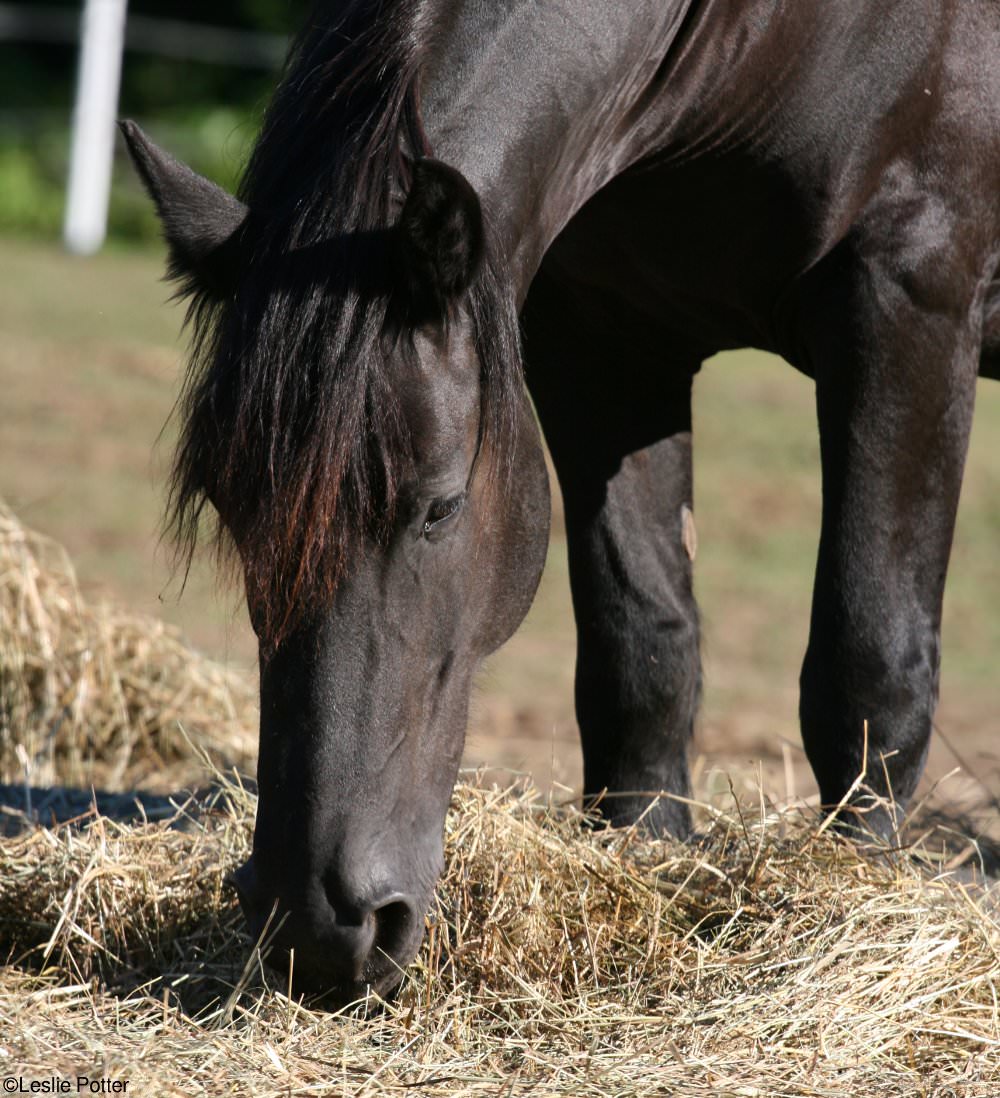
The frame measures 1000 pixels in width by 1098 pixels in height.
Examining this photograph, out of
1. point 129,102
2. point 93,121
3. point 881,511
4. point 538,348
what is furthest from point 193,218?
point 129,102

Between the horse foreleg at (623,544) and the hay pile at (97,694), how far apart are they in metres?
1.03

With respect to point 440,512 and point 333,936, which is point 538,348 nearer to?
point 440,512

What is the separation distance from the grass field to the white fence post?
2.82 meters

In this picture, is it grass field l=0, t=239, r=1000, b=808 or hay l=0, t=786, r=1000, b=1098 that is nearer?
hay l=0, t=786, r=1000, b=1098

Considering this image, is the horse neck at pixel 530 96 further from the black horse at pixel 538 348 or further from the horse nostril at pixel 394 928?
the horse nostril at pixel 394 928

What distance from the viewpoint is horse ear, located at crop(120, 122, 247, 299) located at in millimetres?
2174

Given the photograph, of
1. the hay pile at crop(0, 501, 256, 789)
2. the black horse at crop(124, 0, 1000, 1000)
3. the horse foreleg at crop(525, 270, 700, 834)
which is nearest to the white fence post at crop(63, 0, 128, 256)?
the hay pile at crop(0, 501, 256, 789)

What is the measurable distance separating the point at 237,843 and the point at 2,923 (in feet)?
1.31

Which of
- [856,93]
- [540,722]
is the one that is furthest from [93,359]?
[856,93]

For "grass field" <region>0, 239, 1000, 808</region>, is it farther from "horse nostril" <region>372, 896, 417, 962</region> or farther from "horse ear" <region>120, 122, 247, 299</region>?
"horse ear" <region>120, 122, 247, 299</region>

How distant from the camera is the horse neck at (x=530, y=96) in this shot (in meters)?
2.23

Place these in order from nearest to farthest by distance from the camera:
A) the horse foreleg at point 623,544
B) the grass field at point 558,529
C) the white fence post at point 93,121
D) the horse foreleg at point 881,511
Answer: the horse foreleg at point 881,511 → the horse foreleg at point 623,544 → the grass field at point 558,529 → the white fence post at point 93,121

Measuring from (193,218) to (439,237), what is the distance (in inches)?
14.7

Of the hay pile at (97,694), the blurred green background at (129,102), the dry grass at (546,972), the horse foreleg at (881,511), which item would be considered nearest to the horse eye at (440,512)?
the dry grass at (546,972)
